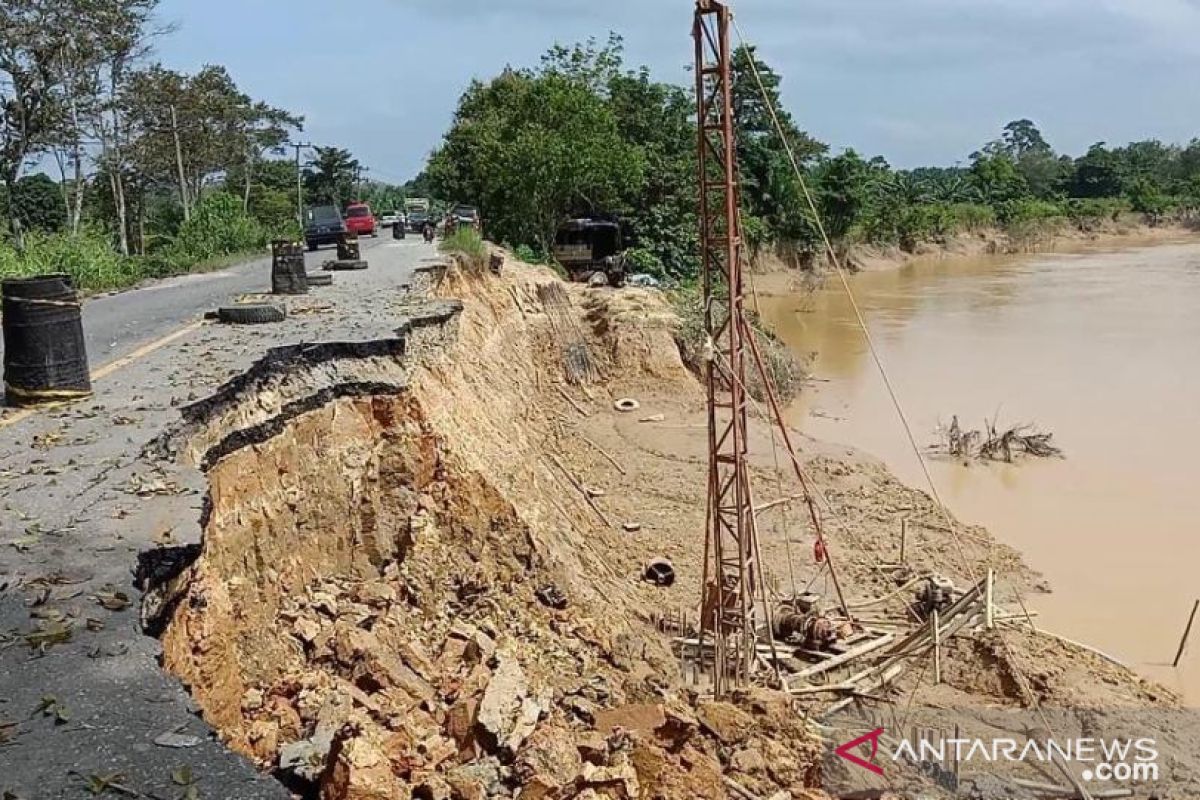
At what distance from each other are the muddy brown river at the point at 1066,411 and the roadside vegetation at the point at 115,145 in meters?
15.2

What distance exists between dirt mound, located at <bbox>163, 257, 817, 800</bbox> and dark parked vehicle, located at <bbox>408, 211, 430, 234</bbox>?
87.6 ft

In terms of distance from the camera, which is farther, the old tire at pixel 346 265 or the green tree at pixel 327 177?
the green tree at pixel 327 177

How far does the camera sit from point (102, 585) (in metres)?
4.85

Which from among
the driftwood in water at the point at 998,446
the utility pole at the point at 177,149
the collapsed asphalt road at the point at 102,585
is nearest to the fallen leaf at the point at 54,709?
the collapsed asphalt road at the point at 102,585

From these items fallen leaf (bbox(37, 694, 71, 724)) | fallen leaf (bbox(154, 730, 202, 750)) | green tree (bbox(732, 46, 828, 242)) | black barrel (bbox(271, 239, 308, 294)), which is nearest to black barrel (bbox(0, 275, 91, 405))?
fallen leaf (bbox(37, 694, 71, 724))

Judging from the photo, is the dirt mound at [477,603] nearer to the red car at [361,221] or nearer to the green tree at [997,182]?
the red car at [361,221]

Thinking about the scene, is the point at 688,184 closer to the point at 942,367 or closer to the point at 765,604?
the point at 942,367

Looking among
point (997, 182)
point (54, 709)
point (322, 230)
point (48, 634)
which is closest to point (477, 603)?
point (48, 634)

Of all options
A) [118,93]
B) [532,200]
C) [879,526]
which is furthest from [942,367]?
[118,93]

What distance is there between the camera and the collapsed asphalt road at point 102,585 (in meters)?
3.50

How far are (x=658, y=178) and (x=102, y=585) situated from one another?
91.9 feet

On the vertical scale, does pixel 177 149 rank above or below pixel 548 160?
above

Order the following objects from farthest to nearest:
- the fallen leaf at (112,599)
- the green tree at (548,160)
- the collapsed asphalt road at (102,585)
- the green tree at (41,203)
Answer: the green tree at (41,203) < the green tree at (548,160) < the fallen leaf at (112,599) < the collapsed asphalt road at (102,585)

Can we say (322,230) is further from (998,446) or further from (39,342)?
(39,342)
